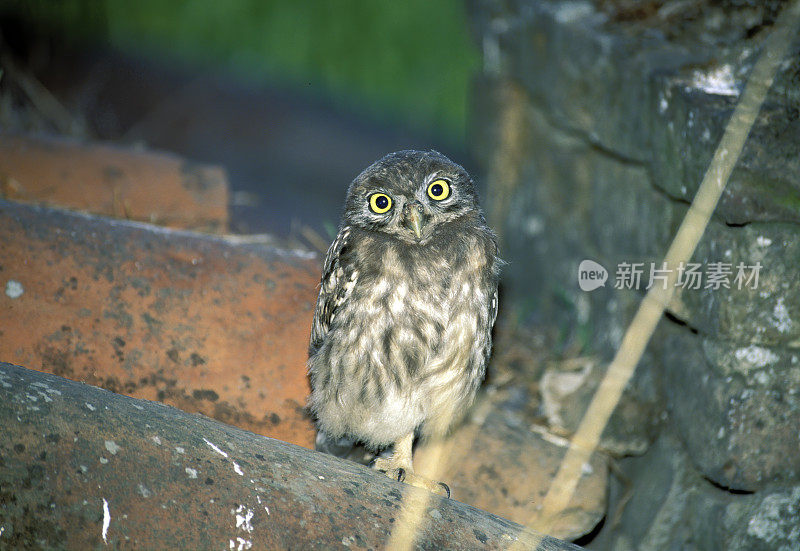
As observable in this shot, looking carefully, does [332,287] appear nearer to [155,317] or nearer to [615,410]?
[155,317]

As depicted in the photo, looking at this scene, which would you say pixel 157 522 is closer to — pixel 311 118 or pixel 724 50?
pixel 724 50

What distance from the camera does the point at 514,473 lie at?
3051 mm

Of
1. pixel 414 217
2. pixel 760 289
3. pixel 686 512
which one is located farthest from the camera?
pixel 686 512

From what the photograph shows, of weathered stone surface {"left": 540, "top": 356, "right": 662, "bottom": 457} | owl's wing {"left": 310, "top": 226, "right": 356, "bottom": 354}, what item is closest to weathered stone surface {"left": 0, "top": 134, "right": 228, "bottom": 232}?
owl's wing {"left": 310, "top": 226, "right": 356, "bottom": 354}

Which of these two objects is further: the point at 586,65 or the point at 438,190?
the point at 586,65

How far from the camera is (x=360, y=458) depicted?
3277 millimetres

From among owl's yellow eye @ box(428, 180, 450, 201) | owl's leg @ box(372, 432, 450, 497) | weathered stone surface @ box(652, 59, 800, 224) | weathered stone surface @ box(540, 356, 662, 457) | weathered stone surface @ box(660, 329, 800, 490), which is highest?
weathered stone surface @ box(652, 59, 800, 224)

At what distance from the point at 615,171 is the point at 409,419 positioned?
5.64ft

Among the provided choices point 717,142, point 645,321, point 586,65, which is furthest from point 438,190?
point 586,65

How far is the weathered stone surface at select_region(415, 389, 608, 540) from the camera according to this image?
9.71ft

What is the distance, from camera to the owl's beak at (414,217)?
2.69m

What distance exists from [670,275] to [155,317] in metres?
2.01

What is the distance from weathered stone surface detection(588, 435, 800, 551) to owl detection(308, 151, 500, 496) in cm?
91

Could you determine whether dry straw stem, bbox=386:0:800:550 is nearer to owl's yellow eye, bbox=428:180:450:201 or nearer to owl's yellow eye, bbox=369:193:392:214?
owl's yellow eye, bbox=428:180:450:201
